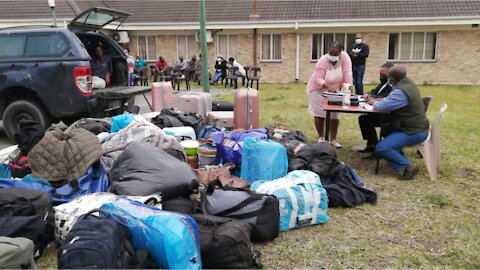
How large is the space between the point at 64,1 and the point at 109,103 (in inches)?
592

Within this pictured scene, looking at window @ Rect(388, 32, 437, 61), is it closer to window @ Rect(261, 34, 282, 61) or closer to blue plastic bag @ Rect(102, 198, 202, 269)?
window @ Rect(261, 34, 282, 61)

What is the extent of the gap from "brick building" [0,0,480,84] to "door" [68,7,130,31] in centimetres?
1210

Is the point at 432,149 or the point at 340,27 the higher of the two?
the point at 340,27

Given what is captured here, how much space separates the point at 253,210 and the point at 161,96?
4.88 meters

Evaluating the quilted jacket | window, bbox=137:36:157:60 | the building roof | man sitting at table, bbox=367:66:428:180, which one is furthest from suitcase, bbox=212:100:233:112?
window, bbox=137:36:157:60

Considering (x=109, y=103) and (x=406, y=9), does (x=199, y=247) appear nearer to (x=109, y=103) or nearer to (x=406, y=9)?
(x=109, y=103)

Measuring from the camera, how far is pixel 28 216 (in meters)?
3.39

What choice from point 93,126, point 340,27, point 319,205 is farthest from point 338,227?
point 340,27

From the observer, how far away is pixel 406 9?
20.0m

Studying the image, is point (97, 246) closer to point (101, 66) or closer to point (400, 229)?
point (400, 229)

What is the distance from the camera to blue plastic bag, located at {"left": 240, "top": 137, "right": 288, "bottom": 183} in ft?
15.6

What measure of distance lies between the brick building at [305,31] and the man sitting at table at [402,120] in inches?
568

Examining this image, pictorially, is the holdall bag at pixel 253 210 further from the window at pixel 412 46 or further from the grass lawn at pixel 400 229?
the window at pixel 412 46

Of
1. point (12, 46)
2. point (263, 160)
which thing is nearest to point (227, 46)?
point (12, 46)
